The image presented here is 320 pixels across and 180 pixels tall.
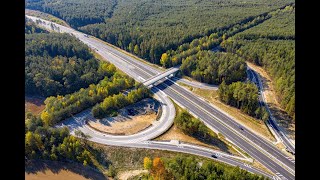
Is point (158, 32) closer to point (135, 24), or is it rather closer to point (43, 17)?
point (135, 24)

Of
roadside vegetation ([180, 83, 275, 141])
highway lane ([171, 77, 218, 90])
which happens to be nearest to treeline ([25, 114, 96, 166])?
roadside vegetation ([180, 83, 275, 141])

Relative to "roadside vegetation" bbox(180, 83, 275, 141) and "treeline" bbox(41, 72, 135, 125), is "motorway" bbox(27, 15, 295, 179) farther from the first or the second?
"treeline" bbox(41, 72, 135, 125)

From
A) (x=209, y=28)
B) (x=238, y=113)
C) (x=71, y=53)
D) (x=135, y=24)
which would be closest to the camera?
(x=238, y=113)

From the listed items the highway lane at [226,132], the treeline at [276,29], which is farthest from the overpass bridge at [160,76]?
the treeline at [276,29]

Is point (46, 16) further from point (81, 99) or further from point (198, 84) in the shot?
point (198, 84)

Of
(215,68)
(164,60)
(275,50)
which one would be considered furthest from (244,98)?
(164,60)

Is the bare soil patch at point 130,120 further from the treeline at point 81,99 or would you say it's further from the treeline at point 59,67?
the treeline at point 59,67
